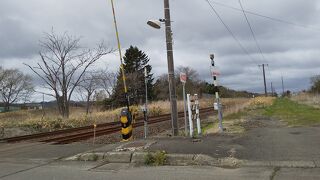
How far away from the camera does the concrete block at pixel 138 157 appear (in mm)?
10172

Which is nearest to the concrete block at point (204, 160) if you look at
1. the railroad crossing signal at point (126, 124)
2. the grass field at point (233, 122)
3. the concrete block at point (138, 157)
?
the concrete block at point (138, 157)

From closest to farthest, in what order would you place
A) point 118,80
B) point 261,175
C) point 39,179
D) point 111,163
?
point 261,175
point 39,179
point 111,163
point 118,80

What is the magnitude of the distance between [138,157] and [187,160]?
1.21 m

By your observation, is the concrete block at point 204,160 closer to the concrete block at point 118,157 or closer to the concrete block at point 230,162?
the concrete block at point 230,162

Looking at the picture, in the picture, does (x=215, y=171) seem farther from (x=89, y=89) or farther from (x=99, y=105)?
(x=99, y=105)

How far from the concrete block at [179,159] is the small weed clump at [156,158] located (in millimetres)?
106

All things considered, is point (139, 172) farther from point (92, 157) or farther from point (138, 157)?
point (92, 157)

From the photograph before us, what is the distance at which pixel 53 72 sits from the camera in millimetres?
38656

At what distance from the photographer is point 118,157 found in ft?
34.8

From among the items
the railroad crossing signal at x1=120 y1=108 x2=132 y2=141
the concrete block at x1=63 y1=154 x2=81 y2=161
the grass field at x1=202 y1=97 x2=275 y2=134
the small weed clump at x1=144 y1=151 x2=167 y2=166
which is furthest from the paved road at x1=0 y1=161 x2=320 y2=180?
the grass field at x1=202 y1=97 x2=275 y2=134

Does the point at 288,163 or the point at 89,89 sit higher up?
the point at 89,89

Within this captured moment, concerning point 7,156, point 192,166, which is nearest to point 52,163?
point 7,156

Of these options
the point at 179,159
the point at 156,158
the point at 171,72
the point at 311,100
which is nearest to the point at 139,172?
the point at 156,158

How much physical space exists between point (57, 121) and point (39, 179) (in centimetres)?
1936
